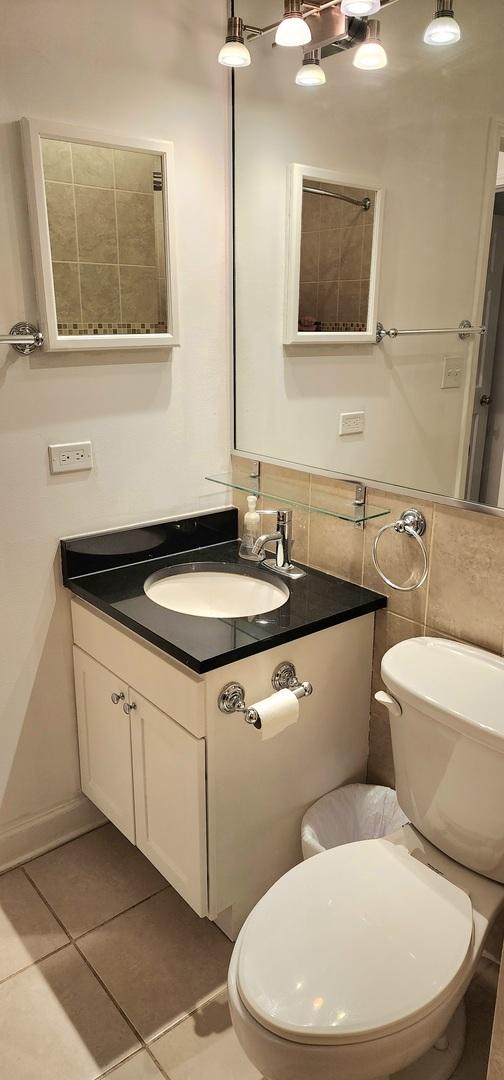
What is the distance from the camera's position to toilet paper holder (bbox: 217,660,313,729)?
152cm

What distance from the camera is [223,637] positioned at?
1.58 meters

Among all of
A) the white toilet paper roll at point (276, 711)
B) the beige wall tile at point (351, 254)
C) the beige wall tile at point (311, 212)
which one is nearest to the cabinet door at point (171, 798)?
the white toilet paper roll at point (276, 711)

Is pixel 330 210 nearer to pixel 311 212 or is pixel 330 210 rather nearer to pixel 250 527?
pixel 311 212

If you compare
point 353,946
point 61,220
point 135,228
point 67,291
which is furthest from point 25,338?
point 353,946

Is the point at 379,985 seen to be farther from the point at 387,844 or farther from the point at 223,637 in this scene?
the point at 223,637

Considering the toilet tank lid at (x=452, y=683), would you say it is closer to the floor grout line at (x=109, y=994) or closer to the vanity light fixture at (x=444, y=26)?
the floor grout line at (x=109, y=994)

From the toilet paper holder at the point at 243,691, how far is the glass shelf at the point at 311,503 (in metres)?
0.39

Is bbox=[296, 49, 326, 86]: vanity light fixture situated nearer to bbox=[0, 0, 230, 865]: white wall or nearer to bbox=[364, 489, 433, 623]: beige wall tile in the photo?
bbox=[0, 0, 230, 865]: white wall

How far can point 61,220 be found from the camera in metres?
1.70

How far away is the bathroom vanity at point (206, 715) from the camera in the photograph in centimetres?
158

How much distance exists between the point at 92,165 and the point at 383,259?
709 mm

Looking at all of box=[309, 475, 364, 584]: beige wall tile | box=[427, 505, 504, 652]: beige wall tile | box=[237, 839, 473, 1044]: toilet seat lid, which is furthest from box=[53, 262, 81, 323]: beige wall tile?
box=[237, 839, 473, 1044]: toilet seat lid

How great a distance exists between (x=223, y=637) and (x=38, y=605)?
59 centimetres

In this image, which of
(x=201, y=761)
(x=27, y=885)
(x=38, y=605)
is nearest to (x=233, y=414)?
(x=38, y=605)
